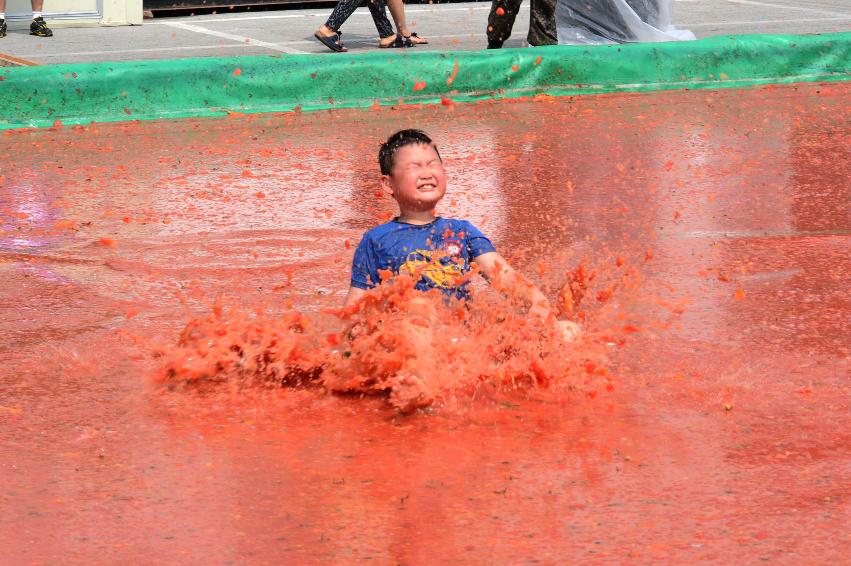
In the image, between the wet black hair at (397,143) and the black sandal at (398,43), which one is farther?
the black sandal at (398,43)

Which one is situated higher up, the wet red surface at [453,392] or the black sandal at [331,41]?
the black sandal at [331,41]

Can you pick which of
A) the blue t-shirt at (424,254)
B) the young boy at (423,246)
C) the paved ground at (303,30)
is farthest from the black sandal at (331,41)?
the blue t-shirt at (424,254)

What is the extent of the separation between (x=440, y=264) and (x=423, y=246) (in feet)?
0.29

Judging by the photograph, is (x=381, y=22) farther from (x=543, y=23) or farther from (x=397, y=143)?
(x=397, y=143)

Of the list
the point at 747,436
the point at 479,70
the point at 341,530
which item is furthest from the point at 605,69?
the point at 341,530

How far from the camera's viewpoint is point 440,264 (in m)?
4.30

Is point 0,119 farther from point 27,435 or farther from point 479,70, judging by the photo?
point 27,435

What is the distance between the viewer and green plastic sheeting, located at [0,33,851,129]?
8969 millimetres

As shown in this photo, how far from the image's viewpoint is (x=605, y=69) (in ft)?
32.9

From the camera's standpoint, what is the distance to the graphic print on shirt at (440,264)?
4219 millimetres

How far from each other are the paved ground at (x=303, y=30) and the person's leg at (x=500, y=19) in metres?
1.00

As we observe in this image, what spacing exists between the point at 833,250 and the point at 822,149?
244cm

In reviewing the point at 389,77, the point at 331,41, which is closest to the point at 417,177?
the point at 389,77

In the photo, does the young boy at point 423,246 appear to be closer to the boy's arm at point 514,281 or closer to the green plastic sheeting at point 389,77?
the boy's arm at point 514,281
